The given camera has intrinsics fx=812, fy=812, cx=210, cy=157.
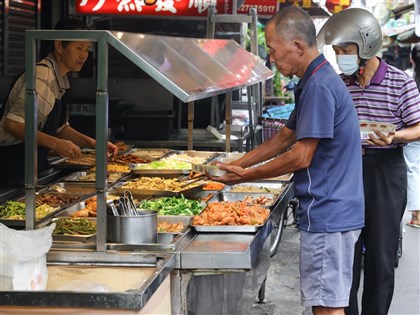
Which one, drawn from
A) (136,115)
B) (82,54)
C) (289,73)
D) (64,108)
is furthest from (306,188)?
(136,115)

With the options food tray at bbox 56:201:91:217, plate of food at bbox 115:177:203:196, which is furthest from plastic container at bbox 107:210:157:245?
plate of food at bbox 115:177:203:196

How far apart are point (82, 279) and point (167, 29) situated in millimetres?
10778

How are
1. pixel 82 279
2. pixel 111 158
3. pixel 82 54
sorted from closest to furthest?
pixel 82 279 → pixel 82 54 → pixel 111 158

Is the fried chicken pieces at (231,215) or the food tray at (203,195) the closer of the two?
the fried chicken pieces at (231,215)

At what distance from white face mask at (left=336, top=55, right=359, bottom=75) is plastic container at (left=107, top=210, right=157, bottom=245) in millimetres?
2004

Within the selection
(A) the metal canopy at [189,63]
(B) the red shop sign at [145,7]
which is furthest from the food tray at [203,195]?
(B) the red shop sign at [145,7]

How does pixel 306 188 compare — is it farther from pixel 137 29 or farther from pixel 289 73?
pixel 137 29

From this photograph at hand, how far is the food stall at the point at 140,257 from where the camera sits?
12.4 ft

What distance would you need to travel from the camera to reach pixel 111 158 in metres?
7.85

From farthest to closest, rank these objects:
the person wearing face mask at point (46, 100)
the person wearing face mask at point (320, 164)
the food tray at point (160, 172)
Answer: the food tray at point (160, 172) → the person wearing face mask at point (46, 100) → the person wearing face mask at point (320, 164)

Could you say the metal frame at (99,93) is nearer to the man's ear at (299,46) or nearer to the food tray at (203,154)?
the man's ear at (299,46)

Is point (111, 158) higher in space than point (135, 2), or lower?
lower

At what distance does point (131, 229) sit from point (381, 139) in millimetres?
2057

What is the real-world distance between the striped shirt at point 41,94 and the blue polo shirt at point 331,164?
224 centimetres
